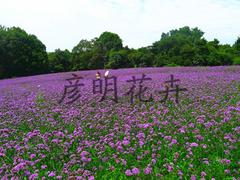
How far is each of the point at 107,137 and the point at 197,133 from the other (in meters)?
1.45

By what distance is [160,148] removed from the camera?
4746 mm

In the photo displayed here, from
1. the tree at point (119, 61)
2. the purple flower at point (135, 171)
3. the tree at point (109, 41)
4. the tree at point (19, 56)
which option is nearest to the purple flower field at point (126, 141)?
the purple flower at point (135, 171)

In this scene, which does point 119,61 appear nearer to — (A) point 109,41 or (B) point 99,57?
(B) point 99,57

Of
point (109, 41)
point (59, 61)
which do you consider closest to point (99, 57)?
point (59, 61)

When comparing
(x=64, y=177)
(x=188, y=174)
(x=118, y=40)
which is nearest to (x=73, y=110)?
(x=64, y=177)

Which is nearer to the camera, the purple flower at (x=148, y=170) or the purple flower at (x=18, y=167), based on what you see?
the purple flower at (x=148, y=170)

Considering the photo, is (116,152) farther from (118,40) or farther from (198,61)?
(118,40)

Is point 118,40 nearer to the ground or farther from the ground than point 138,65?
farther from the ground

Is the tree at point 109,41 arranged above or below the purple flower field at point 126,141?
above

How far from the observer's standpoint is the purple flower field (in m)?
→ 4.13

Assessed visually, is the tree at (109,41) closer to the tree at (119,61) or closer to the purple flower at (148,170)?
the tree at (119,61)

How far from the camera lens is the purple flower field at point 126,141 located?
413cm

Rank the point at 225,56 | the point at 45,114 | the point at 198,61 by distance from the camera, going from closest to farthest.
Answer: the point at 45,114, the point at 198,61, the point at 225,56

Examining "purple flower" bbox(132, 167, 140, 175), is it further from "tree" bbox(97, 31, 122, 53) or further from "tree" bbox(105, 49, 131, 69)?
"tree" bbox(97, 31, 122, 53)
